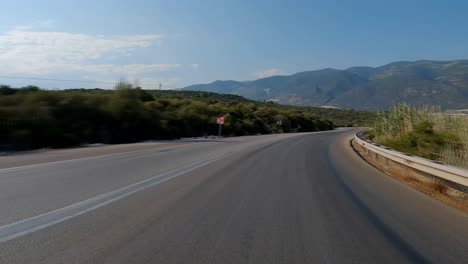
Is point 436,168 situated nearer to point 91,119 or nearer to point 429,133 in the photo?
point 429,133

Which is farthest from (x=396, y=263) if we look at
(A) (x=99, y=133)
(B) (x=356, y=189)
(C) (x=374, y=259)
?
(A) (x=99, y=133)

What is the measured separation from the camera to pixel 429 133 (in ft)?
85.8

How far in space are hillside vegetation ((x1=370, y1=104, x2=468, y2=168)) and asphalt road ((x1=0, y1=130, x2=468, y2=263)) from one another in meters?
6.18

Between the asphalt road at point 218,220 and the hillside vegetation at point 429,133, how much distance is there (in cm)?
618

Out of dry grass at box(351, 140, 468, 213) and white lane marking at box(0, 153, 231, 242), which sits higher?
white lane marking at box(0, 153, 231, 242)

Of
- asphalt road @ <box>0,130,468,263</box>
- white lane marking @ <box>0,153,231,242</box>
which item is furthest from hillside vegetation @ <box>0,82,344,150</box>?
white lane marking @ <box>0,153,231,242</box>

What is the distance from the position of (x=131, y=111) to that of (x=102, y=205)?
1418 inches

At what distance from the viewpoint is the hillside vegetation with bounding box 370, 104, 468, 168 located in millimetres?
20203

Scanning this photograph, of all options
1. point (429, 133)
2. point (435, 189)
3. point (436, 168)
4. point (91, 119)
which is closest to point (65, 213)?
point (436, 168)

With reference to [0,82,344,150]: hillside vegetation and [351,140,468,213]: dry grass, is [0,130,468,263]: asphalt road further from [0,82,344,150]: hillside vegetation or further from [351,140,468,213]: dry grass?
[0,82,344,150]: hillside vegetation

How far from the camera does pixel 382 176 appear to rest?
1719cm

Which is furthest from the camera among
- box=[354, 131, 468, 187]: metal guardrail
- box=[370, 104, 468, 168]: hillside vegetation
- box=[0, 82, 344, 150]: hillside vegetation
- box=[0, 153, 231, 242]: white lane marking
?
box=[0, 82, 344, 150]: hillside vegetation

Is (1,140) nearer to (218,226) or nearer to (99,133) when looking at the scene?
(99,133)

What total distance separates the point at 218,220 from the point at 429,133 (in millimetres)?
20000
